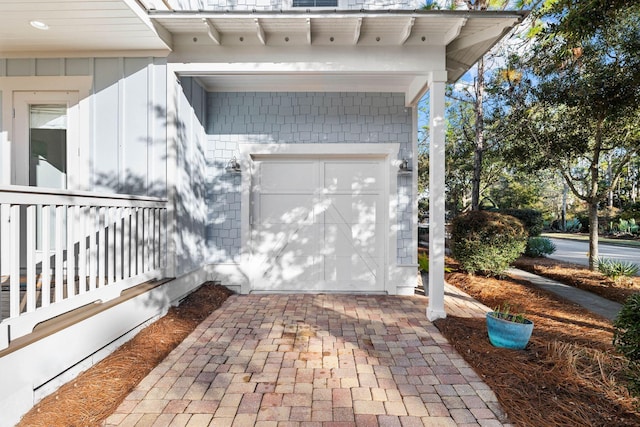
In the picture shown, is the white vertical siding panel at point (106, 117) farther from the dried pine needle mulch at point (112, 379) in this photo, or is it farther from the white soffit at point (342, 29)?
the dried pine needle mulch at point (112, 379)

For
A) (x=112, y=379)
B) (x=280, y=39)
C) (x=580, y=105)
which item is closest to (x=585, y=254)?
(x=580, y=105)

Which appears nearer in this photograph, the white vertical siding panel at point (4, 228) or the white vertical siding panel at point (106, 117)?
the white vertical siding panel at point (4, 228)

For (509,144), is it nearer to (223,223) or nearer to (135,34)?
(223,223)

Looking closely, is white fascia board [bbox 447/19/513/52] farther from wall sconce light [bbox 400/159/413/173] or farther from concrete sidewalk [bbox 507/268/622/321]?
→ concrete sidewalk [bbox 507/268/622/321]

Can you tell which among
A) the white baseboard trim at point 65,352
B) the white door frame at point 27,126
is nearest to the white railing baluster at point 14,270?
the white baseboard trim at point 65,352

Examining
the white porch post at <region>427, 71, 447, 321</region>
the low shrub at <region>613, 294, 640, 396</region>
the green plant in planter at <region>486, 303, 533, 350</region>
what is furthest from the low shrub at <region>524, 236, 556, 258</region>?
the low shrub at <region>613, 294, 640, 396</region>

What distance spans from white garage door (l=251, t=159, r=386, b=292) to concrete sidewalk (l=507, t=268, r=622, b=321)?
3.01m

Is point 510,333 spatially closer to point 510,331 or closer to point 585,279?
point 510,331

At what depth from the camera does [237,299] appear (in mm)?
4633

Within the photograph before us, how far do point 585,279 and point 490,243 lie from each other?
203cm

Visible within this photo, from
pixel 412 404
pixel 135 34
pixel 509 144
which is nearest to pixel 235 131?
pixel 135 34

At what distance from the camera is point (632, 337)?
6.10 ft

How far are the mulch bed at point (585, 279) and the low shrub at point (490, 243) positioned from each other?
1228 mm

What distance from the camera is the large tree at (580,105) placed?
14.2 feet
